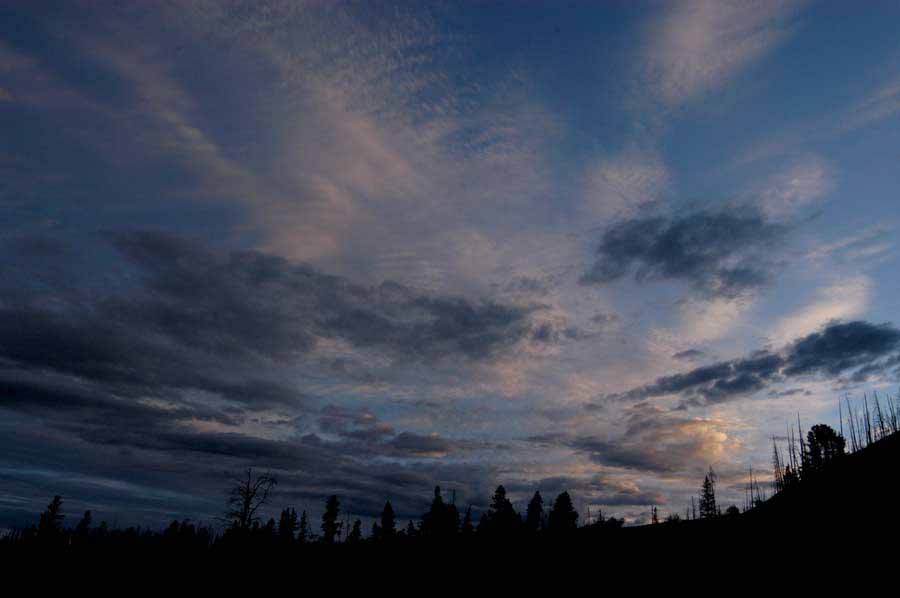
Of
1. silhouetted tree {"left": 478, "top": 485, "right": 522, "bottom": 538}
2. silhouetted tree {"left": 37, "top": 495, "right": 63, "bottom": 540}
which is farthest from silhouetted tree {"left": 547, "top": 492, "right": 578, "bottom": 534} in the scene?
silhouetted tree {"left": 37, "top": 495, "right": 63, "bottom": 540}

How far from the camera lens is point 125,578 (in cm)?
5853

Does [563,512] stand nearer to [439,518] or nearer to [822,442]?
[439,518]

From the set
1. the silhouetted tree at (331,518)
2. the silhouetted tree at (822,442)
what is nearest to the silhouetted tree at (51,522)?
the silhouetted tree at (331,518)

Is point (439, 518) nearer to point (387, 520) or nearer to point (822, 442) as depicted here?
point (387, 520)

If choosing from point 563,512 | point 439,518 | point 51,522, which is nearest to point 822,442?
point 563,512

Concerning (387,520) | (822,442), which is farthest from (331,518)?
(822,442)

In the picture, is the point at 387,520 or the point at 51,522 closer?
the point at 51,522

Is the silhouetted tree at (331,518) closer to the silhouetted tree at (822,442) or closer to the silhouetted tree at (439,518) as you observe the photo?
the silhouetted tree at (439,518)

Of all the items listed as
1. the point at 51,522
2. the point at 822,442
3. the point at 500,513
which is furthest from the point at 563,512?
the point at 51,522

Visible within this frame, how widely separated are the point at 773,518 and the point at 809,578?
12.5 m

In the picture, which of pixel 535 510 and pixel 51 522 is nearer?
pixel 51 522

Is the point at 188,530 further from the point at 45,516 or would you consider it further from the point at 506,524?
the point at 506,524

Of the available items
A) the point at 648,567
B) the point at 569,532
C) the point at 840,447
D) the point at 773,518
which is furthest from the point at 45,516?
the point at 840,447

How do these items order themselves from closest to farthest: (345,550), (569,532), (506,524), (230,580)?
(569,532)
(230,580)
(345,550)
(506,524)
